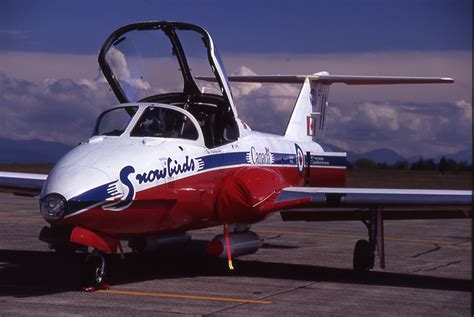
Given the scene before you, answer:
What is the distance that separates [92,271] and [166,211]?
1.31 m

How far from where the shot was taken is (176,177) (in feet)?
40.7

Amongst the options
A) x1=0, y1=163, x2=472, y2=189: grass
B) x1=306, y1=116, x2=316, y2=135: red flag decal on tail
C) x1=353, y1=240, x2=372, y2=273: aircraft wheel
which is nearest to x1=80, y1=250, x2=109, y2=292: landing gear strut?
x1=353, y1=240, x2=372, y2=273: aircraft wheel

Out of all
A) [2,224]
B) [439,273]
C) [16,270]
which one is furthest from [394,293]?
[2,224]

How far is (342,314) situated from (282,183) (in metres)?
4.95

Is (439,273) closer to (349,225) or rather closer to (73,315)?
(73,315)

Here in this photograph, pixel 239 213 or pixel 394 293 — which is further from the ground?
pixel 239 213

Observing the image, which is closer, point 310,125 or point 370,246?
point 370,246

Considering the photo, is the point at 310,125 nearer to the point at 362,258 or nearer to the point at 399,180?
the point at 362,258

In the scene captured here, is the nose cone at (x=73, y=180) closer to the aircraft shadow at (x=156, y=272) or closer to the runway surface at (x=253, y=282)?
the runway surface at (x=253, y=282)

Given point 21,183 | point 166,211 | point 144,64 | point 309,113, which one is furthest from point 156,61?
point 309,113

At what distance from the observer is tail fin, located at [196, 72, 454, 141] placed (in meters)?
19.3

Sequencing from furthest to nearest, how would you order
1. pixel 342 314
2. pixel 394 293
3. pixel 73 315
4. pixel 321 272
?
pixel 321 272 → pixel 394 293 → pixel 342 314 → pixel 73 315

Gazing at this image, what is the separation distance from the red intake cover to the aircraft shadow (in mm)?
1017

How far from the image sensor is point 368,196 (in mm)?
14164
